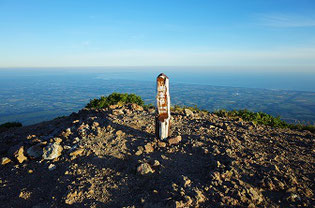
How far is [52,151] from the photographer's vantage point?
5.88m

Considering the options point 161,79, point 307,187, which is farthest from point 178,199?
point 161,79

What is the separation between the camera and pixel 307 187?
4.30 meters

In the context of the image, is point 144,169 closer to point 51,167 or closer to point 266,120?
point 51,167

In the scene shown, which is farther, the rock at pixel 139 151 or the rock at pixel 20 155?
the rock at pixel 20 155

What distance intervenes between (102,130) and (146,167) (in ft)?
9.48

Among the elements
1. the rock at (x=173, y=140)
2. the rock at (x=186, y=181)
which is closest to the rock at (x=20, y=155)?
the rock at (x=173, y=140)

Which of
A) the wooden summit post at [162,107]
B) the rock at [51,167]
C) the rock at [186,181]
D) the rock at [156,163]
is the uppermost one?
the wooden summit post at [162,107]

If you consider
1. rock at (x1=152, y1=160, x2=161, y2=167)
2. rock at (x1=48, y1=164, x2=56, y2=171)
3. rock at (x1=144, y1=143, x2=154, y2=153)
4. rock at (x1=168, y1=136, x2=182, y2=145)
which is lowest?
rock at (x1=48, y1=164, x2=56, y2=171)

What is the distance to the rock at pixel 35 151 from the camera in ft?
20.0

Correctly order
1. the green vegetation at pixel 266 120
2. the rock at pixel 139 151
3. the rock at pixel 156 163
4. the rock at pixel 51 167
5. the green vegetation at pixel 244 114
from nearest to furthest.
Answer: the rock at pixel 156 163
the rock at pixel 51 167
the rock at pixel 139 151
the green vegetation at pixel 266 120
the green vegetation at pixel 244 114

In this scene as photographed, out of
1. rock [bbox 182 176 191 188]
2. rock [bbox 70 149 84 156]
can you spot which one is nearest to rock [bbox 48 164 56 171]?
rock [bbox 70 149 84 156]

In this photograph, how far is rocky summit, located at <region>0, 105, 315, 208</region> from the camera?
400 cm

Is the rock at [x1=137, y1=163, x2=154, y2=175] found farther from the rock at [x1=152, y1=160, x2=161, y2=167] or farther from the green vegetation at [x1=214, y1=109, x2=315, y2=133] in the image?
the green vegetation at [x1=214, y1=109, x2=315, y2=133]

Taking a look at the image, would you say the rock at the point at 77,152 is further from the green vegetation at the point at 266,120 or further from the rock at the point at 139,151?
the green vegetation at the point at 266,120
